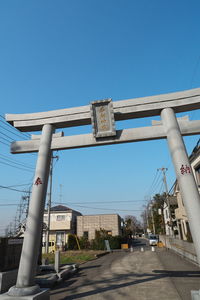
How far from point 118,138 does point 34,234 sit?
3.97 metres

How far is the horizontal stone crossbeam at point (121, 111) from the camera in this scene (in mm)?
6671

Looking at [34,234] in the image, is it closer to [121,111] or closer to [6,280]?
[6,280]

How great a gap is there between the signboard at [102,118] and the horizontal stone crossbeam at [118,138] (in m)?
0.22

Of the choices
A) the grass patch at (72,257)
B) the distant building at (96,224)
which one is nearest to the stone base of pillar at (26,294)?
the grass patch at (72,257)

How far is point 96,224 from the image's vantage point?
32125mm

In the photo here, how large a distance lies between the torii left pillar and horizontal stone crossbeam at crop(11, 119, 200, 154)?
0.45 m

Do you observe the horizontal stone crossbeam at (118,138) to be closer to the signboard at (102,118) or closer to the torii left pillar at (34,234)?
the signboard at (102,118)

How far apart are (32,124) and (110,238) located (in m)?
24.7

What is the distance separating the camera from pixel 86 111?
7.26 metres

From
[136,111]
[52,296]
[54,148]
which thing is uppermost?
[136,111]

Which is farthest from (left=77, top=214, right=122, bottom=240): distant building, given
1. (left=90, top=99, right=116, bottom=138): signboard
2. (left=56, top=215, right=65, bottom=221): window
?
(left=90, top=99, right=116, bottom=138): signboard

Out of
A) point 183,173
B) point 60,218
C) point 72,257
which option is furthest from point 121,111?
point 60,218

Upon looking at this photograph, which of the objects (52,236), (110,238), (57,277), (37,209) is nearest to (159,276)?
(57,277)

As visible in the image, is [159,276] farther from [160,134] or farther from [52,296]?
[160,134]
